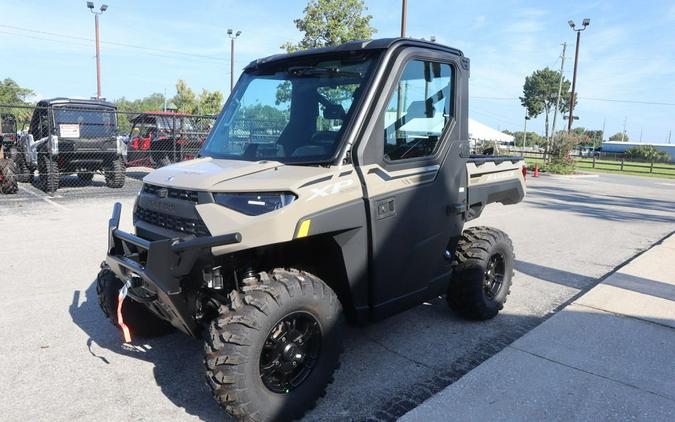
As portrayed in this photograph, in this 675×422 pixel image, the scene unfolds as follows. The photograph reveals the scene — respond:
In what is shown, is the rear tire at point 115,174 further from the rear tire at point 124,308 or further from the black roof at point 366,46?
the black roof at point 366,46

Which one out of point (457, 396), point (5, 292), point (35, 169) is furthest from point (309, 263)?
point (35, 169)

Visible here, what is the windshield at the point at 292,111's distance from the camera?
128 inches

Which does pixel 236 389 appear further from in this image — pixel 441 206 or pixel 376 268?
pixel 441 206

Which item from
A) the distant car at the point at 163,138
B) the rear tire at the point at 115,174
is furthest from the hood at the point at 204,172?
the distant car at the point at 163,138

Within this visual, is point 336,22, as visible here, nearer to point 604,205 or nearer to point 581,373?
point 604,205

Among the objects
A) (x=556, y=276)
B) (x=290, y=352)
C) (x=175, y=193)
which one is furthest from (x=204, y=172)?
(x=556, y=276)

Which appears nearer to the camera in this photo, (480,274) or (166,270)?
(166,270)

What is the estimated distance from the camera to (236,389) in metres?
2.61

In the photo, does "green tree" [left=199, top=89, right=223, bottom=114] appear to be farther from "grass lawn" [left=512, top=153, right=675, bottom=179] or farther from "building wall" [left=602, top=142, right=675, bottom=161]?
"building wall" [left=602, top=142, right=675, bottom=161]

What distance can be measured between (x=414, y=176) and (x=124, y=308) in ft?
7.69

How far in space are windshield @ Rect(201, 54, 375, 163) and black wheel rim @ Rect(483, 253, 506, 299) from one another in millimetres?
2217

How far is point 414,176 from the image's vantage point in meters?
3.45

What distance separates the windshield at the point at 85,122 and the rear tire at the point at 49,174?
0.78m

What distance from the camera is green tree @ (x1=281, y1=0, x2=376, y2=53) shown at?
712 inches
